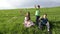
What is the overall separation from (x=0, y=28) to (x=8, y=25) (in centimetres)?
118

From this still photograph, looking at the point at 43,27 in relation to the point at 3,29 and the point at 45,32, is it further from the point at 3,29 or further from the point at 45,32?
the point at 3,29

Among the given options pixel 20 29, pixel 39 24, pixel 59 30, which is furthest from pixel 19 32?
pixel 59 30

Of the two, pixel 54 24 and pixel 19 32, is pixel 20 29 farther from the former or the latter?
pixel 54 24

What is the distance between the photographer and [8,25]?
82.8 ft

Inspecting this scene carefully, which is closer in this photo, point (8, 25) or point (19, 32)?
point (19, 32)

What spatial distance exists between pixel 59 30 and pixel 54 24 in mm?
1491

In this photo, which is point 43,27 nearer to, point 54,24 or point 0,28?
point 54,24

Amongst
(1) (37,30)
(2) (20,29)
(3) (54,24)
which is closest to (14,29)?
(2) (20,29)

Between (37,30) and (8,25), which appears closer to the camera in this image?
(37,30)

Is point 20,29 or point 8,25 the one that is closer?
point 20,29

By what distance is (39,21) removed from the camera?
23781 millimetres

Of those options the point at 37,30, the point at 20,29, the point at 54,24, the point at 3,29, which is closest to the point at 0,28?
the point at 3,29

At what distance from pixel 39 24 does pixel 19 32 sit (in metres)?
1.97

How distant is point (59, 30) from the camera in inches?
929
